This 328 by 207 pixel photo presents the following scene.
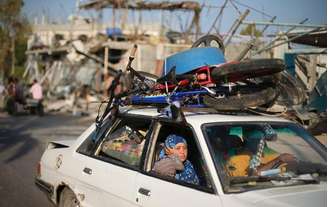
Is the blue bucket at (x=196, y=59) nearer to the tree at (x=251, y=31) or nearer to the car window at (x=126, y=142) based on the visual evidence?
the car window at (x=126, y=142)

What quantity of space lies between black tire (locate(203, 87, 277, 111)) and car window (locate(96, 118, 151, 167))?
590 millimetres

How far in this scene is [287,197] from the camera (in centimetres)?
338

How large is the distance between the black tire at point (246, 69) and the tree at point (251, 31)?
930cm

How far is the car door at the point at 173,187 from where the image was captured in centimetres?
351

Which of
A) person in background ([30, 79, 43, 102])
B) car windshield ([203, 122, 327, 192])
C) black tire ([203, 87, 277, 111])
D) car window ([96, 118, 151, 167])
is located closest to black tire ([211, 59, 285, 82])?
black tire ([203, 87, 277, 111])

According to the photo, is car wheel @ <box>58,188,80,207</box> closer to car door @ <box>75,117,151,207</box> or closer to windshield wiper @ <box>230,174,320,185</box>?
car door @ <box>75,117,151,207</box>

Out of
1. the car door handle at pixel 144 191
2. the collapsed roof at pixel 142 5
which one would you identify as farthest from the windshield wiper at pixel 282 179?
the collapsed roof at pixel 142 5

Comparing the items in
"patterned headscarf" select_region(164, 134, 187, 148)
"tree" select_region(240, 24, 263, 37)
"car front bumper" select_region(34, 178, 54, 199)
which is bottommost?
"car front bumper" select_region(34, 178, 54, 199)

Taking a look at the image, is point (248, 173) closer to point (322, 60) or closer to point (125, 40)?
point (322, 60)

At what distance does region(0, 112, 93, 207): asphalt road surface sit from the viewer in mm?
6953

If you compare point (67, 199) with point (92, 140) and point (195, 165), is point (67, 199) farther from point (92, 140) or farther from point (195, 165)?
point (195, 165)

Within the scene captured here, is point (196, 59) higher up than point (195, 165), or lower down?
higher up

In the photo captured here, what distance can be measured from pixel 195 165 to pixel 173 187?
0.40m

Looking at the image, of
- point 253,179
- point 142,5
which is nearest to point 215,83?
point 253,179
